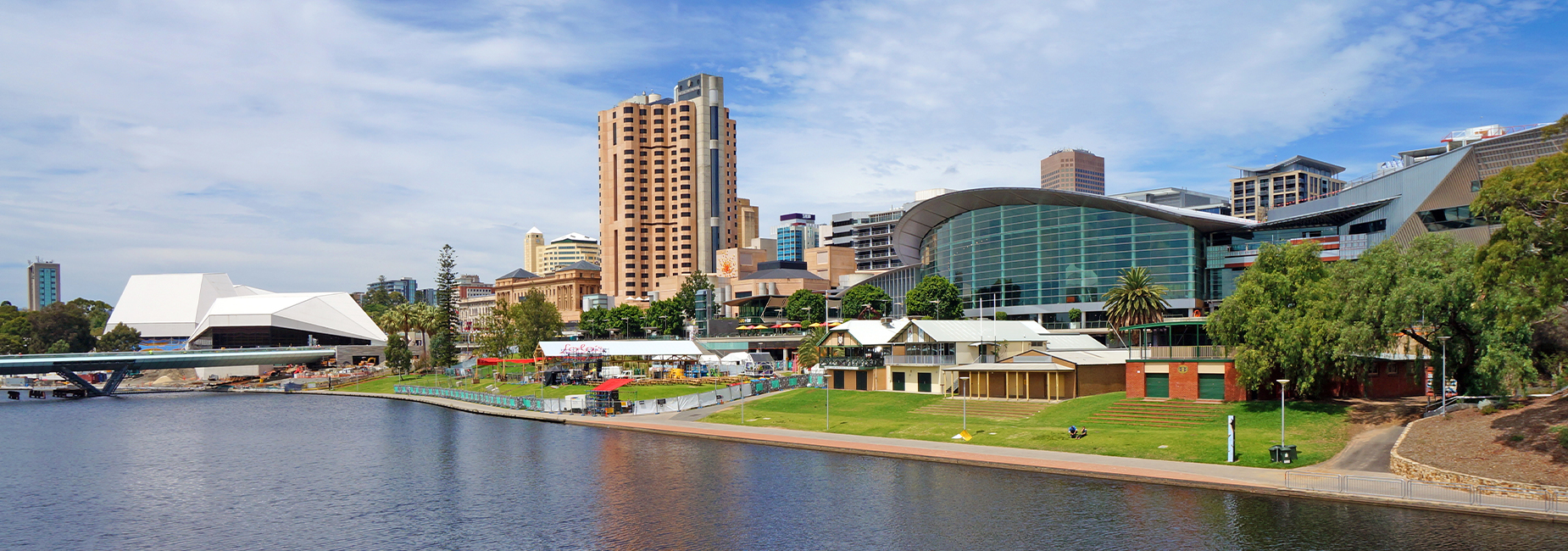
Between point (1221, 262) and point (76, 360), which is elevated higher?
point (1221, 262)

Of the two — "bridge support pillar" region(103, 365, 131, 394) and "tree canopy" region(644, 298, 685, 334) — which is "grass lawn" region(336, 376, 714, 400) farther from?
"tree canopy" region(644, 298, 685, 334)

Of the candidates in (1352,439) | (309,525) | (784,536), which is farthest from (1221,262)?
(309,525)

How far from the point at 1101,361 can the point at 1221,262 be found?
64579 mm

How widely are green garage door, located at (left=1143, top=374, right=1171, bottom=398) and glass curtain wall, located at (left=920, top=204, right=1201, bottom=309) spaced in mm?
64938

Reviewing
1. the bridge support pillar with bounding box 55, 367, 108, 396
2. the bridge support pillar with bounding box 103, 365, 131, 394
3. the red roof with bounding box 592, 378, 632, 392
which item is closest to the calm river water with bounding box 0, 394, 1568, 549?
the red roof with bounding box 592, 378, 632, 392

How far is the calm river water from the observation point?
118ft

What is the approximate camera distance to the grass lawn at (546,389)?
3740 inches

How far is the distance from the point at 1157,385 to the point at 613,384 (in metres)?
53.2

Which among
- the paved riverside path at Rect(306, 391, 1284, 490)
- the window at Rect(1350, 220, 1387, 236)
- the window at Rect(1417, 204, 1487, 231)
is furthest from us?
the window at Rect(1350, 220, 1387, 236)

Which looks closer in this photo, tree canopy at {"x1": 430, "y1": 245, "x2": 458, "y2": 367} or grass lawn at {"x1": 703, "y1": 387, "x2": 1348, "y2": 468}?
grass lawn at {"x1": 703, "y1": 387, "x2": 1348, "y2": 468}

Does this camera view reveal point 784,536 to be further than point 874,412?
No

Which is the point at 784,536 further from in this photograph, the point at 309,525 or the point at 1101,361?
the point at 1101,361

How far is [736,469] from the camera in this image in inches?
2077

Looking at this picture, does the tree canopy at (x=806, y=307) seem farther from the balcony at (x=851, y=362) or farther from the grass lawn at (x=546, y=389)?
the balcony at (x=851, y=362)
